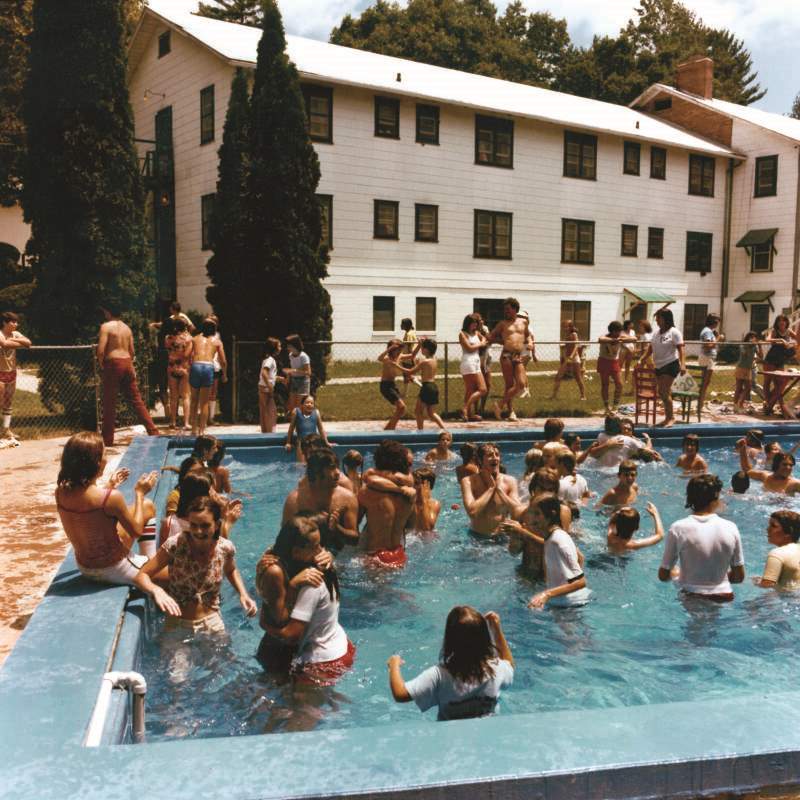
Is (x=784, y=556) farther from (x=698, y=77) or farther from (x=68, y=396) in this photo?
(x=698, y=77)

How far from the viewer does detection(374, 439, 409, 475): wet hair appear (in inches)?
289

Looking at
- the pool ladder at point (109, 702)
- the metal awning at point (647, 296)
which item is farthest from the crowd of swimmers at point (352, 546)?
the metal awning at point (647, 296)

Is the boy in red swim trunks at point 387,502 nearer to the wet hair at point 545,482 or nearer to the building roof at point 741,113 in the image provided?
the wet hair at point 545,482

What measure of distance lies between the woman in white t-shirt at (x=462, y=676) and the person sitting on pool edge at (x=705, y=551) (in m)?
2.53

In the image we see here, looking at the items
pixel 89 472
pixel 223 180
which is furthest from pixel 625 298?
pixel 89 472

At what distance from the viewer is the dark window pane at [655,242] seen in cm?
3453

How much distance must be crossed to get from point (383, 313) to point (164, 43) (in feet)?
41.1

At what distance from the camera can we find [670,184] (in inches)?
1362

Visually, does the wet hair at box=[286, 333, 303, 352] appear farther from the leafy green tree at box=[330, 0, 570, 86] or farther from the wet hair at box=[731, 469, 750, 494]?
the leafy green tree at box=[330, 0, 570, 86]

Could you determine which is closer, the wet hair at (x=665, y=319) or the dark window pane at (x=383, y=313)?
the wet hair at (x=665, y=319)

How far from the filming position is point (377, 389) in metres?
20.1

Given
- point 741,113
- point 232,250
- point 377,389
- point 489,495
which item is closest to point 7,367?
point 232,250

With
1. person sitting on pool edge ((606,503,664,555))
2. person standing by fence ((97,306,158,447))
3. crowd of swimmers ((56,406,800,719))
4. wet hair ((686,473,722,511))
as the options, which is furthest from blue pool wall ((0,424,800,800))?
person standing by fence ((97,306,158,447))

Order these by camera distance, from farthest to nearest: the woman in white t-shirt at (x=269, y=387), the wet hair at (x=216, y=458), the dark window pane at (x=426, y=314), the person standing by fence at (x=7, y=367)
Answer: the dark window pane at (x=426, y=314)
the woman in white t-shirt at (x=269, y=387)
the person standing by fence at (x=7, y=367)
the wet hair at (x=216, y=458)
